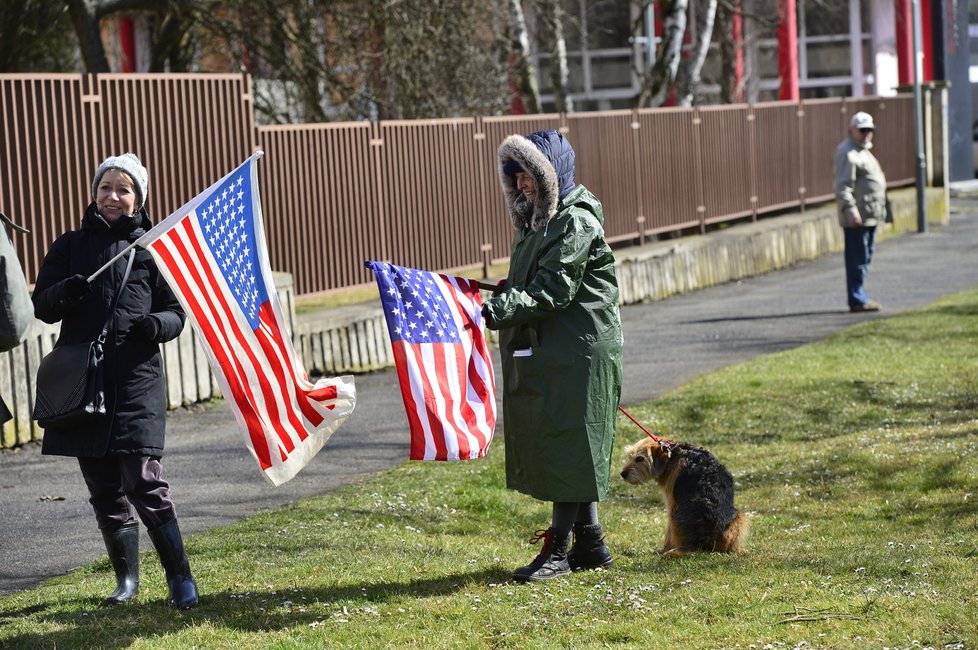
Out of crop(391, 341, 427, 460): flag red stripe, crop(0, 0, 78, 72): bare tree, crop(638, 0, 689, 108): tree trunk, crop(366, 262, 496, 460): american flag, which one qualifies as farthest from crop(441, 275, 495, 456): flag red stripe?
crop(638, 0, 689, 108): tree trunk

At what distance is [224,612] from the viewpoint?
584 centimetres

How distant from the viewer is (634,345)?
14.2m

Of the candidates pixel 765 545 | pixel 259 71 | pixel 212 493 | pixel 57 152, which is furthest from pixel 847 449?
pixel 259 71

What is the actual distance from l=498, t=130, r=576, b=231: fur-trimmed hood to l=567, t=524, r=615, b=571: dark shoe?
136 centimetres

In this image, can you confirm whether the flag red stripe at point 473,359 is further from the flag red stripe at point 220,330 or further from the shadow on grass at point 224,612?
the flag red stripe at point 220,330

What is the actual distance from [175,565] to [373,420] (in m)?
5.11

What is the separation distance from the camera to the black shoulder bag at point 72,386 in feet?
18.2

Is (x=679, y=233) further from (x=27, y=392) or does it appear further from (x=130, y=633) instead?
(x=130, y=633)

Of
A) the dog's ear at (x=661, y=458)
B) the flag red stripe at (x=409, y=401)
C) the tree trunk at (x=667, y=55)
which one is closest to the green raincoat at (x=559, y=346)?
the flag red stripe at (x=409, y=401)

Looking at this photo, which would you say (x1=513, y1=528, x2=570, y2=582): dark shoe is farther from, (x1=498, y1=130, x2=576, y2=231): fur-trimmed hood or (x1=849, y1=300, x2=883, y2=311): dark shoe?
(x1=849, y1=300, x2=883, y2=311): dark shoe

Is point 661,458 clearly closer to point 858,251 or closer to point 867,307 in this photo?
point 858,251

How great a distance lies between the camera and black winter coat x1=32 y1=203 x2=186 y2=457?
567cm

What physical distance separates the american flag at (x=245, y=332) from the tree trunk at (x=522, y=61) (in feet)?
53.5

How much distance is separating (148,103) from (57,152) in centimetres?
109
